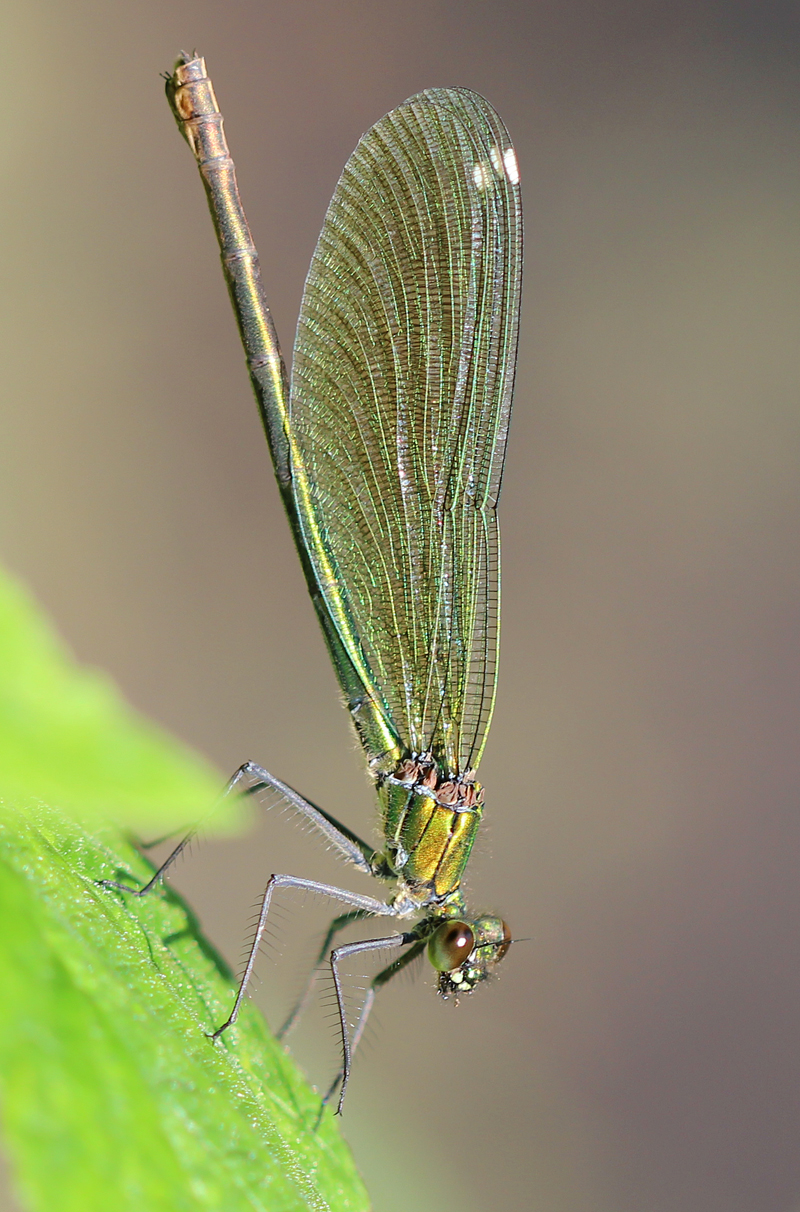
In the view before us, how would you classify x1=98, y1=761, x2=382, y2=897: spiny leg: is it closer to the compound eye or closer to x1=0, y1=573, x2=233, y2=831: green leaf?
the compound eye

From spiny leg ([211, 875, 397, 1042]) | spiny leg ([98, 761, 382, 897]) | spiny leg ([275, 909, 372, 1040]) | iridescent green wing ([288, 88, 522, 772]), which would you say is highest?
iridescent green wing ([288, 88, 522, 772])

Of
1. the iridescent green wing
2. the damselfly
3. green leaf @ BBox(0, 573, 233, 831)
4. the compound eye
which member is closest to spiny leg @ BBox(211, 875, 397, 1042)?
the damselfly

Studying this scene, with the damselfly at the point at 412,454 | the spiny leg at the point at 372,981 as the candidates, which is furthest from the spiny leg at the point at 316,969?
the spiny leg at the point at 372,981

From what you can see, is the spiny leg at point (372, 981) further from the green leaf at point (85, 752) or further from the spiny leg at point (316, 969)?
the green leaf at point (85, 752)

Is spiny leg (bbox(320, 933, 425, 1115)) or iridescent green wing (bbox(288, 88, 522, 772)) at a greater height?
iridescent green wing (bbox(288, 88, 522, 772))

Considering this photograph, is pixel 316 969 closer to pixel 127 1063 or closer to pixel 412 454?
pixel 412 454

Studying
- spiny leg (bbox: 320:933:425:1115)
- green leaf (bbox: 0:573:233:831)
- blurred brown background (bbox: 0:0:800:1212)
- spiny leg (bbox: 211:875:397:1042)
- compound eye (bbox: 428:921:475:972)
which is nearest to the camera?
green leaf (bbox: 0:573:233:831)
